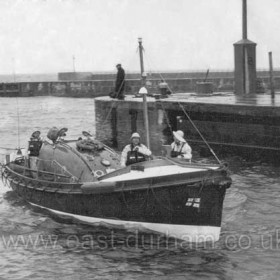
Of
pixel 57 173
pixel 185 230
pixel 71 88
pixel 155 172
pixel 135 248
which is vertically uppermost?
pixel 71 88

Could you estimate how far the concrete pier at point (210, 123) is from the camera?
21656mm

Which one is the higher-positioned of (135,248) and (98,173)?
(98,173)

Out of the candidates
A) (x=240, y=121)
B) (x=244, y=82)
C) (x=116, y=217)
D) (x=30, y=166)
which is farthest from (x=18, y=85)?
(x=116, y=217)

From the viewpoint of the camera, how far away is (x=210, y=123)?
78.8ft

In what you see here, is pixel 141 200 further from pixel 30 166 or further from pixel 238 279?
pixel 30 166

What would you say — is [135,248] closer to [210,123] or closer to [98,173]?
[98,173]

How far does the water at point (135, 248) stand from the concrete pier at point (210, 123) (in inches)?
200

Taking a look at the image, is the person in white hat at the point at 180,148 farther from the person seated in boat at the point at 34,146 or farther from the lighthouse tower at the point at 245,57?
the lighthouse tower at the point at 245,57

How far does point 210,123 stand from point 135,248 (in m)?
12.6

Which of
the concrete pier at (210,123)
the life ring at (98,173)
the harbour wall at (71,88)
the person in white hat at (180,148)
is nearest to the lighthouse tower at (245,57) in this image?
the concrete pier at (210,123)

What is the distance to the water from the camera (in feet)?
35.9

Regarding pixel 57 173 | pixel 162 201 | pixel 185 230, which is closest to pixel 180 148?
pixel 162 201

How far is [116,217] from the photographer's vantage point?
42.0ft

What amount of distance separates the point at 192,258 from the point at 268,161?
1024 cm
